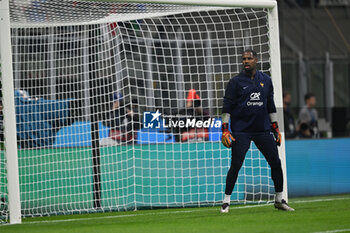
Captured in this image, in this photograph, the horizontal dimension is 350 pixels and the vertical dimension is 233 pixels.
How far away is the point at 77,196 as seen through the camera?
1177 cm

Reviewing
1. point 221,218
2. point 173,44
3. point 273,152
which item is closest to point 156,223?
point 221,218

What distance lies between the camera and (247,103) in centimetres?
966

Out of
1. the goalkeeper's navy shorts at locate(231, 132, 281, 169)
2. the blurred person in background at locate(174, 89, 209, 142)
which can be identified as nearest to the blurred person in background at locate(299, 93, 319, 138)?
the blurred person in background at locate(174, 89, 209, 142)

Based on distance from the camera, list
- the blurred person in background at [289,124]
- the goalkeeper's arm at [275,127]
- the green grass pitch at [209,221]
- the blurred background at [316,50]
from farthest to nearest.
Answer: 1. the blurred background at [316,50]
2. the blurred person in background at [289,124]
3. the goalkeeper's arm at [275,127]
4. the green grass pitch at [209,221]

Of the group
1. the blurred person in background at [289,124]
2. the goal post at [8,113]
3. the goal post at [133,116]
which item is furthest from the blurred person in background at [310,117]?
the goal post at [8,113]

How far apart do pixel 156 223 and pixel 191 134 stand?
3.39 metres

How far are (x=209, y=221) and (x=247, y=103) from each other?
1.65 meters

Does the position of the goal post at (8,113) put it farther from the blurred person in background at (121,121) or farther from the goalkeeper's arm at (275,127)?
the goalkeeper's arm at (275,127)

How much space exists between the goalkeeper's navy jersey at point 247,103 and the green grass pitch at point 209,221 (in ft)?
3.44

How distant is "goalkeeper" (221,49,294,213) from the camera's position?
9.66 meters

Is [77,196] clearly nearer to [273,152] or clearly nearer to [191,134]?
[191,134]

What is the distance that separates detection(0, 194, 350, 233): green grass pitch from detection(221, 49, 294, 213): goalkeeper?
643 millimetres

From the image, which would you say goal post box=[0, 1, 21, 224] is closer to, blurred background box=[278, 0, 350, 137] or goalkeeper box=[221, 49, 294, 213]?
goalkeeper box=[221, 49, 294, 213]

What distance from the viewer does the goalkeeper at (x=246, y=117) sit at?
9.66 m
